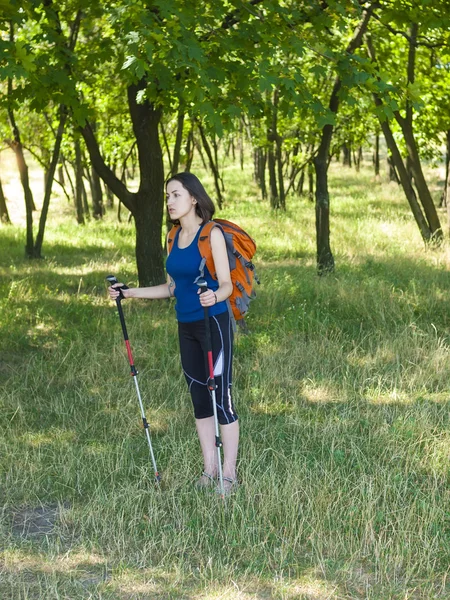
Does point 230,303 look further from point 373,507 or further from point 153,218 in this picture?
point 153,218

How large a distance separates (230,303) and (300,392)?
7.11ft

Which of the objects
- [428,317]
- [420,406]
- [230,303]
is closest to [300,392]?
[420,406]

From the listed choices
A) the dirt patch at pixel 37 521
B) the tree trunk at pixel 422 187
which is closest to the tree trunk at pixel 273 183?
the tree trunk at pixel 422 187

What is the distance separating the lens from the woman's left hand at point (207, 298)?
436 cm

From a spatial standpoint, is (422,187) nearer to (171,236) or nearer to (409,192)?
(409,192)

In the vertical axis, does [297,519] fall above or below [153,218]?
below

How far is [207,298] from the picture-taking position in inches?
172

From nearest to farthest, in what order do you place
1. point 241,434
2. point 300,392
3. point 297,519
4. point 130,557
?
point 130,557 → point 297,519 → point 241,434 → point 300,392

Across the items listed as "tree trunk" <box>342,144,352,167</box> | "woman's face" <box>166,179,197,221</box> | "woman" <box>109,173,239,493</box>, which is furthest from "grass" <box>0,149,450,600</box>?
"tree trunk" <box>342,144,352,167</box>

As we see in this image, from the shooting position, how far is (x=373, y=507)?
179 inches

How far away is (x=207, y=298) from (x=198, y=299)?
0.30 m

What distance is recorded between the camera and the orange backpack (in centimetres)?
455

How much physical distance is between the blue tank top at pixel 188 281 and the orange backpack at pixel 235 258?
0.15ft

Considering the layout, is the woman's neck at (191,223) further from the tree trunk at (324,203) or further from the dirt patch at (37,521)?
the tree trunk at (324,203)
